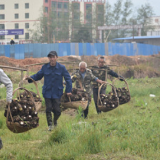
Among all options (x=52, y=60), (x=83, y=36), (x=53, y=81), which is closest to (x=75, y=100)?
(x=53, y=81)

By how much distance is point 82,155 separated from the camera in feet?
20.0

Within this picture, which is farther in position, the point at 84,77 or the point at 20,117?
the point at 84,77

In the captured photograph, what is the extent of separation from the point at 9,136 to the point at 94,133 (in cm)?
234

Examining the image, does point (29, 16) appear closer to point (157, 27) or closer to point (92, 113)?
point (157, 27)

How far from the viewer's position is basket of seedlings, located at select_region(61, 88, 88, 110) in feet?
33.7

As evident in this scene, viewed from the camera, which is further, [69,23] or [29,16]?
[29,16]

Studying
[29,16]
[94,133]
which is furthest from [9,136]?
[29,16]

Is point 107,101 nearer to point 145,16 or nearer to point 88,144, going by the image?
point 88,144

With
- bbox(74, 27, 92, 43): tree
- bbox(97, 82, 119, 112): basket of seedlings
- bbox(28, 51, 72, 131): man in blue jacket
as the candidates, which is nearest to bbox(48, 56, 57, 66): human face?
bbox(28, 51, 72, 131): man in blue jacket

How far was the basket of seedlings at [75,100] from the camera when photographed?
33.7ft

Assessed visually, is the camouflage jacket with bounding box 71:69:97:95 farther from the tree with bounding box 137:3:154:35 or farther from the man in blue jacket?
the tree with bounding box 137:3:154:35

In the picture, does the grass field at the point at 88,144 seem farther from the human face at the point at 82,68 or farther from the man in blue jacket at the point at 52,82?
the human face at the point at 82,68

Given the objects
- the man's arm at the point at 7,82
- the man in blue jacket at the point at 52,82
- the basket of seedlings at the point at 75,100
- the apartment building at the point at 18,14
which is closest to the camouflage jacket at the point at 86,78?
the basket of seedlings at the point at 75,100

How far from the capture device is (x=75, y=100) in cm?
1041
